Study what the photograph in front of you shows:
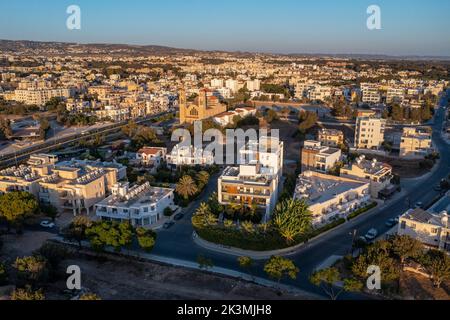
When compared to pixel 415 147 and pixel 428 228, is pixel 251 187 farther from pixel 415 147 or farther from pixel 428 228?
pixel 415 147

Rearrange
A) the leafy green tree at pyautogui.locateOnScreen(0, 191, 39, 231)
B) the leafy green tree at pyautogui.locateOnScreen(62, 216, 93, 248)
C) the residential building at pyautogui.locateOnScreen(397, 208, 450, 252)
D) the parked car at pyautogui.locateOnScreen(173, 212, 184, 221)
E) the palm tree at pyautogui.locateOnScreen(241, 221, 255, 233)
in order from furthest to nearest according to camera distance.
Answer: the parked car at pyautogui.locateOnScreen(173, 212, 184, 221) < the leafy green tree at pyautogui.locateOnScreen(0, 191, 39, 231) < the palm tree at pyautogui.locateOnScreen(241, 221, 255, 233) < the leafy green tree at pyautogui.locateOnScreen(62, 216, 93, 248) < the residential building at pyautogui.locateOnScreen(397, 208, 450, 252)

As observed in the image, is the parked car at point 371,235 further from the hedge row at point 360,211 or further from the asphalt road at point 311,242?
the hedge row at point 360,211

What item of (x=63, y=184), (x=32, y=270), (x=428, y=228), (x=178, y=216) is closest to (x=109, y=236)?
(x=32, y=270)

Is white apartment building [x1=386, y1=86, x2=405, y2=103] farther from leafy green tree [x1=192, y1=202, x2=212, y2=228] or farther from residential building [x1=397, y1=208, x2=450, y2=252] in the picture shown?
leafy green tree [x1=192, y1=202, x2=212, y2=228]

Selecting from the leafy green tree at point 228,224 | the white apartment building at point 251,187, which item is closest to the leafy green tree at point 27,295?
the leafy green tree at point 228,224

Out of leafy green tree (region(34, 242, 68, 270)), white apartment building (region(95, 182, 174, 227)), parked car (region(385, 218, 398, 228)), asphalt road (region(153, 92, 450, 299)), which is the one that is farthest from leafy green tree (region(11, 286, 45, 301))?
parked car (region(385, 218, 398, 228))
